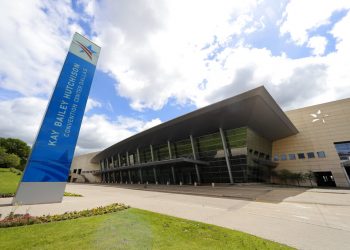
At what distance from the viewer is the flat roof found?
78.5 ft

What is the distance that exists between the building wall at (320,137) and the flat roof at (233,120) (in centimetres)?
316

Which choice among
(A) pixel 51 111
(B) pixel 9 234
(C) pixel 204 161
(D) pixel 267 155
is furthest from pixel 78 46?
(D) pixel 267 155

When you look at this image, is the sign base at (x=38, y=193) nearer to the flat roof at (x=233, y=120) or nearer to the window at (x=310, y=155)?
the flat roof at (x=233, y=120)

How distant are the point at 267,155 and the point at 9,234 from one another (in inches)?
1837

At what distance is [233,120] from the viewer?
30188 mm

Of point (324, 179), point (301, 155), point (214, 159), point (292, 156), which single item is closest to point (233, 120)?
point (214, 159)

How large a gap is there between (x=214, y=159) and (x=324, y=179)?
25.8 m

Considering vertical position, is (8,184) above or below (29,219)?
above

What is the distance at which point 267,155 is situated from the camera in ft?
142

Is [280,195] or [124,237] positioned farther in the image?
[280,195]

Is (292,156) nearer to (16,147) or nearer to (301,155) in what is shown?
(301,155)

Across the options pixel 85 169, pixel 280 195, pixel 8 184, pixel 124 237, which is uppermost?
A: pixel 85 169

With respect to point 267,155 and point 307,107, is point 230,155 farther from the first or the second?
point 307,107

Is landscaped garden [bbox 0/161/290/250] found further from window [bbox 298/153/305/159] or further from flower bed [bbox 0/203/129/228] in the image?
window [bbox 298/153/305/159]
